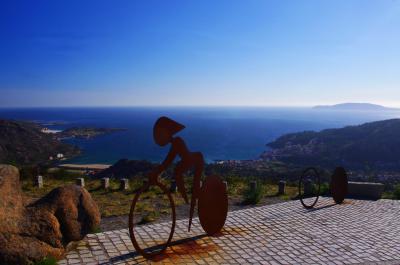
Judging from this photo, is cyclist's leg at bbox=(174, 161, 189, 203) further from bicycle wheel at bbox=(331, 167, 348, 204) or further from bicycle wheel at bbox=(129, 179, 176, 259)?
bicycle wheel at bbox=(331, 167, 348, 204)

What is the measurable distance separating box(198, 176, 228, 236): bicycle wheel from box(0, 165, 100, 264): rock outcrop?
2395 millimetres

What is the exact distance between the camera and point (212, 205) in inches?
333

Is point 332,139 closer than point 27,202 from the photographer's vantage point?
No

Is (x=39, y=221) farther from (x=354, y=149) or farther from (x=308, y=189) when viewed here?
(x=354, y=149)

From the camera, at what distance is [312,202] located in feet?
40.6

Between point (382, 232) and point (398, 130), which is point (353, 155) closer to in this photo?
point (398, 130)

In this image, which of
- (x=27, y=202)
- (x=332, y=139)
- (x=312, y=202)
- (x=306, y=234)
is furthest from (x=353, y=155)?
(x=27, y=202)

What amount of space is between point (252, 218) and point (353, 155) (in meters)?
50.6

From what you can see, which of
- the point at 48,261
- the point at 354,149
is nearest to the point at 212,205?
the point at 48,261

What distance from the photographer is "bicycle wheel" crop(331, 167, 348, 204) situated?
12203 mm

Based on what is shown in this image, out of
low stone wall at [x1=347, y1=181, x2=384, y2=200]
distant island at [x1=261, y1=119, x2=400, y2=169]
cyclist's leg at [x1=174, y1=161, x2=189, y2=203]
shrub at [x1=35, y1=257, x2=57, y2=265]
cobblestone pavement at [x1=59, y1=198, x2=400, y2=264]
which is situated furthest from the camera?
distant island at [x1=261, y1=119, x2=400, y2=169]

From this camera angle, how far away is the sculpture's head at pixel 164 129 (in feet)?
23.9

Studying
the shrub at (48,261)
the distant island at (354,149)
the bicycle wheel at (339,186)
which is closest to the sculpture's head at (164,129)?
the shrub at (48,261)

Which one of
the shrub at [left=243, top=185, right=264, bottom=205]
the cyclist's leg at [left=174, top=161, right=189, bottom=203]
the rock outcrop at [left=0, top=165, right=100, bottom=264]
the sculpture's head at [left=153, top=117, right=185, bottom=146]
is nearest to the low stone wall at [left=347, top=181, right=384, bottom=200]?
the shrub at [left=243, top=185, right=264, bottom=205]
